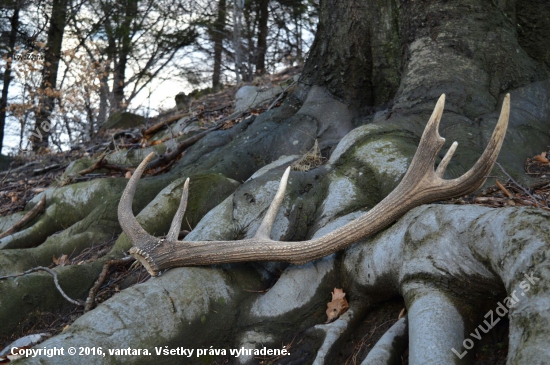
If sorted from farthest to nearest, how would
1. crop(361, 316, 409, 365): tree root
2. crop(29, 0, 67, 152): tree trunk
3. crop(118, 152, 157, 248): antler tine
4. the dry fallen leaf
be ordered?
crop(29, 0, 67, 152): tree trunk < crop(118, 152, 157, 248): antler tine < the dry fallen leaf < crop(361, 316, 409, 365): tree root

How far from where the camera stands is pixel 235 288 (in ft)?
14.3

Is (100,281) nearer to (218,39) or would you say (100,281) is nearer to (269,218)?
(269,218)

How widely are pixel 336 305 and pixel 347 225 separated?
622 mm

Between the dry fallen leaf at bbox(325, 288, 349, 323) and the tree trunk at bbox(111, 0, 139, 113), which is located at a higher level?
the tree trunk at bbox(111, 0, 139, 113)

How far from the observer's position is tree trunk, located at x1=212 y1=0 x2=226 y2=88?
16.4 m

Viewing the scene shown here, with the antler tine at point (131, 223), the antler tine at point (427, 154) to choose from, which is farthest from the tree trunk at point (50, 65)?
the antler tine at point (427, 154)

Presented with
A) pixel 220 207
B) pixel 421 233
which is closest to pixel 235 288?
pixel 220 207

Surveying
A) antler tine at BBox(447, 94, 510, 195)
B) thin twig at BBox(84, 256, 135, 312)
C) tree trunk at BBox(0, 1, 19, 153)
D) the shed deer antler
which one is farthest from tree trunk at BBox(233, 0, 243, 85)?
antler tine at BBox(447, 94, 510, 195)

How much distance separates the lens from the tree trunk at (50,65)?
15.7m

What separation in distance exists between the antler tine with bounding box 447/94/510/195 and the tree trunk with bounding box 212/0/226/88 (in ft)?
42.9

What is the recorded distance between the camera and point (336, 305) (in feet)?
13.4

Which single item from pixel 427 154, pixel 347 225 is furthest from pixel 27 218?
pixel 427 154

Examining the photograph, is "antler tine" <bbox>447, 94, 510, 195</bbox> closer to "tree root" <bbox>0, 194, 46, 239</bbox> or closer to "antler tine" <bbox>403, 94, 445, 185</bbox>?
"antler tine" <bbox>403, 94, 445, 185</bbox>

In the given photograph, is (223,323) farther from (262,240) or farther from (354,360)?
(354,360)
